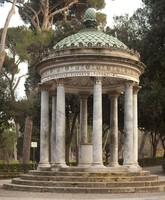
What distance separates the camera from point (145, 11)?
131ft

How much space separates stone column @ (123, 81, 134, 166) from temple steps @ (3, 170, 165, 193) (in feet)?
3.59

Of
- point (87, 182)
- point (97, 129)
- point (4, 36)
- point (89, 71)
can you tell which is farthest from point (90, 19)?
point (4, 36)

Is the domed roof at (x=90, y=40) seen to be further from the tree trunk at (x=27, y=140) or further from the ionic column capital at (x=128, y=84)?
the tree trunk at (x=27, y=140)

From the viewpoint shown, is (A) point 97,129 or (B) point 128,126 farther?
(B) point 128,126

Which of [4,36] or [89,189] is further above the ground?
[4,36]

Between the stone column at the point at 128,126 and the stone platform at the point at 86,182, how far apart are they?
110 centimetres

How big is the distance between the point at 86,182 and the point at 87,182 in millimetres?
49

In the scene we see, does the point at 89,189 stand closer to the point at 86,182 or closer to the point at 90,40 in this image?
the point at 86,182

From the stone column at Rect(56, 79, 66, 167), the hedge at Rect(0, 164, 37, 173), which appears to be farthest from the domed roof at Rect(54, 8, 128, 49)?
the hedge at Rect(0, 164, 37, 173)

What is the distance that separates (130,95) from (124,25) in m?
21.2

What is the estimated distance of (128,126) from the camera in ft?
73.8

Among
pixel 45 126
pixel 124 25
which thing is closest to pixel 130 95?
pixel 45 126

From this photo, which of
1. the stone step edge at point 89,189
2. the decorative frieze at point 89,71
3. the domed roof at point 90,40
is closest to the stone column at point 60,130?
the decorative frieze at point 89,71

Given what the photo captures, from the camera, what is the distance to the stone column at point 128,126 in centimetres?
2214
